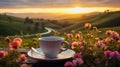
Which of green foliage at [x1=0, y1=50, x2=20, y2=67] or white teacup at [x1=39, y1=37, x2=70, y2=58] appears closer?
green foliage at [x1=0, y1=50, x2=20, y2=67]

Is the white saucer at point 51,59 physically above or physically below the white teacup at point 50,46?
below

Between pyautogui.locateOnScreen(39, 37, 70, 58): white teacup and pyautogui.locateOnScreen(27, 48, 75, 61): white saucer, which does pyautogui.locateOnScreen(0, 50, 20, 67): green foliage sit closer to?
pyautogui.locateOnScreen(27, 48, 75, 61): white saucer

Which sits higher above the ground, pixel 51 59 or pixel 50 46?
pixel 50 46

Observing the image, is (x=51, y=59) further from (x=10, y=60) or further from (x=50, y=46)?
(x=10, y=60)

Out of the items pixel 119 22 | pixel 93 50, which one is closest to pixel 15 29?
pixel 119 22

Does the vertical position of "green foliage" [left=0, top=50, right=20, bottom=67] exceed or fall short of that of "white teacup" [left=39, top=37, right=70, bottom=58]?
it falls short

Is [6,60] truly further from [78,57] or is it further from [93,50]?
[93,50]

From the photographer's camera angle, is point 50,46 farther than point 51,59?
Yes

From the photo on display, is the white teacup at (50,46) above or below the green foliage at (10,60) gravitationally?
above

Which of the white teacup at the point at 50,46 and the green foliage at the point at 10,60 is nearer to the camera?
the green foliage at the point at 10,60

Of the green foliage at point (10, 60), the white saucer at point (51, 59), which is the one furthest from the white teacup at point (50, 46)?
the green foliage at point (10, 60)

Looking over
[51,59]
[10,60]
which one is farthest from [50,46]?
[10,60]

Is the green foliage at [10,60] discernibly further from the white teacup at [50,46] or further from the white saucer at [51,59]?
the white teacup at [50,46]

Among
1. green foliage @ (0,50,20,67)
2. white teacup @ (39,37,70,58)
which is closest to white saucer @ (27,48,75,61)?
white teacup @ (39,37,70,58)
